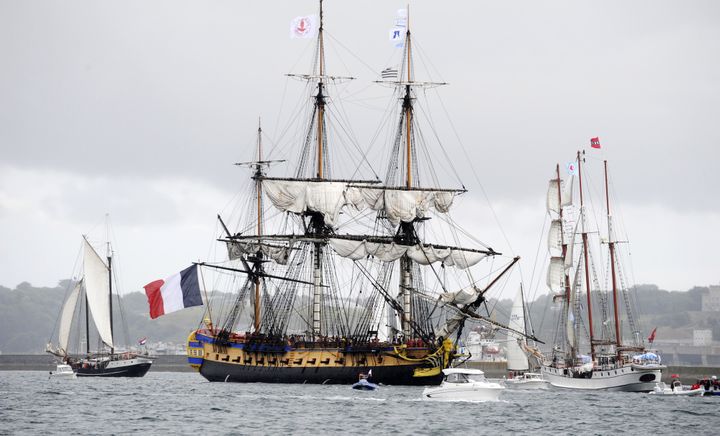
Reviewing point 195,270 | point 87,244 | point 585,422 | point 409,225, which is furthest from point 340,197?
point 585,422

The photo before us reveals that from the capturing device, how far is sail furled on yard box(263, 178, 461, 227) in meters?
112

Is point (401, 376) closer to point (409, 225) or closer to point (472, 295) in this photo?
point (472, 295)

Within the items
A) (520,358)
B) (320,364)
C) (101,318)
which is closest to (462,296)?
(320,364)

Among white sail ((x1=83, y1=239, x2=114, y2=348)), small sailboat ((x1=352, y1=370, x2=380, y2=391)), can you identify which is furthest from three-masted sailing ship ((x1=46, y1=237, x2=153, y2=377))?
small sailboat ((x1=352, y1=370, x2=380, y2=391))

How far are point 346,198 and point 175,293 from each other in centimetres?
1975

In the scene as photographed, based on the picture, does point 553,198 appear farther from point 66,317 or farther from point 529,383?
point 66,317

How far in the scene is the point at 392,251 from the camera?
109 m

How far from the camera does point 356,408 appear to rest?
2938 inches

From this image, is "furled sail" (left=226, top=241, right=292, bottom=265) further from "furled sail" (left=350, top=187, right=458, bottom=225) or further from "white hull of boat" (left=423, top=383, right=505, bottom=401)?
"white hull of boat" (left=423, top=383, right=505, bottom=401)

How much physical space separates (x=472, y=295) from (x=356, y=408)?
3155 centimetres

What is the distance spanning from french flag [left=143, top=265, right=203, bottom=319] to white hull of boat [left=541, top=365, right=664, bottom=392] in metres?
37.9

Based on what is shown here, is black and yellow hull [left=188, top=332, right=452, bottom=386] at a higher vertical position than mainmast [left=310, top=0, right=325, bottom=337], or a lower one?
lower

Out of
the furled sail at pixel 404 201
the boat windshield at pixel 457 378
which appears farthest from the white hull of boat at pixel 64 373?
the boat windshield at pixel 457 378

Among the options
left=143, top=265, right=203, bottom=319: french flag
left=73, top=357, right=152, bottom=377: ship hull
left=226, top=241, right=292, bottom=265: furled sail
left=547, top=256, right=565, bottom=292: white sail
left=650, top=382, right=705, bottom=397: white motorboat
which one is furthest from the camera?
left=73, top=357, right=152, bottom=377: ship hull
